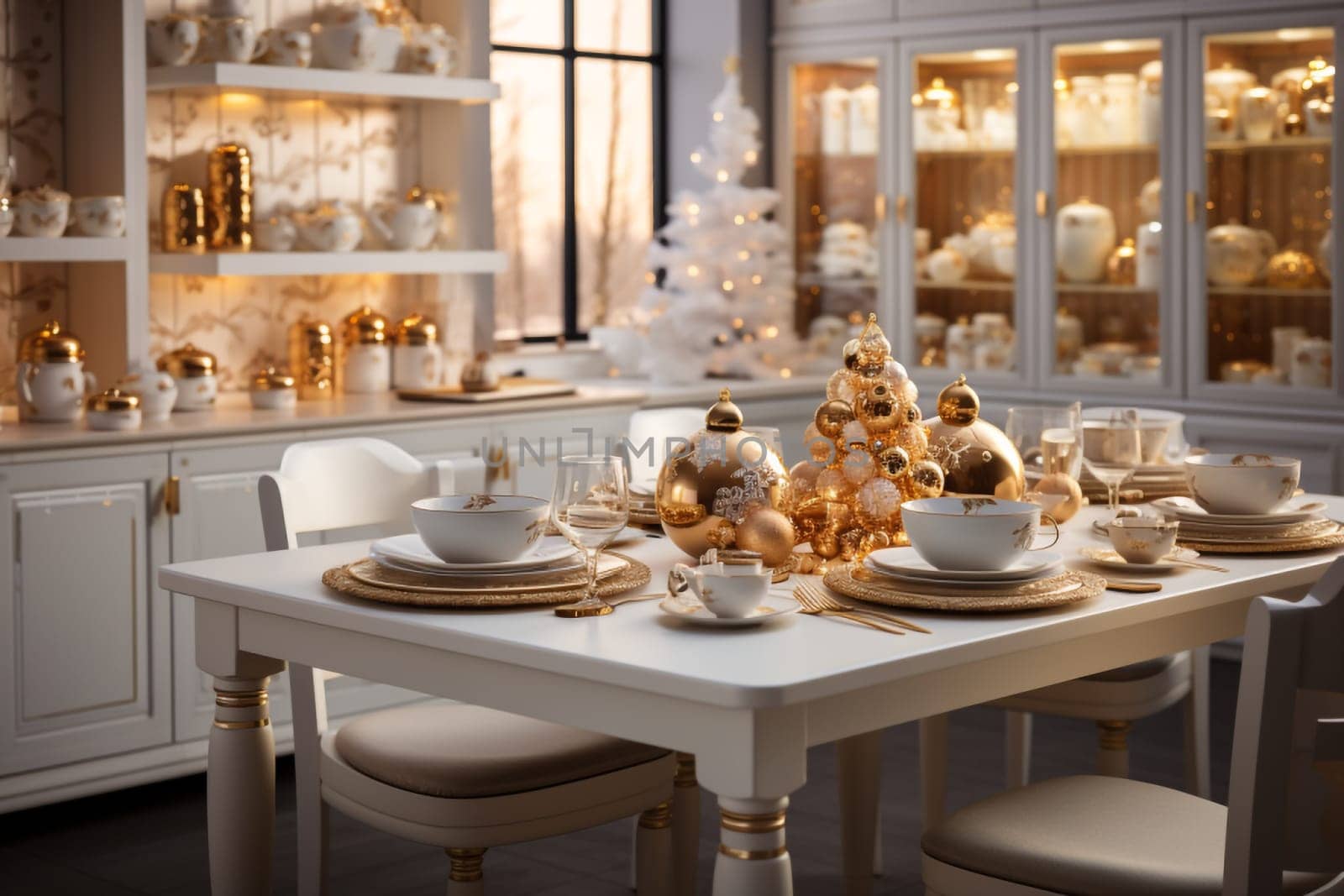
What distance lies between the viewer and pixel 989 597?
6.03 feet

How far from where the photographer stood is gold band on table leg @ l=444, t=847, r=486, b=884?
2160 millimetres

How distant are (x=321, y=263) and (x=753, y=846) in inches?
105

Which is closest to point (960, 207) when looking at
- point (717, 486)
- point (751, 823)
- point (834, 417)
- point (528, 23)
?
point (528, 23)

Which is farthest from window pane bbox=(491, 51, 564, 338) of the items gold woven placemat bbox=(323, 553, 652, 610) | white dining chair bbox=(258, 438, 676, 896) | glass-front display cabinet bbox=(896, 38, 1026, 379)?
gold woven placemat bbox=(323, 553, 652, 610)

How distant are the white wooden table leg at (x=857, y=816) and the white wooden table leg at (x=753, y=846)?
1188 mm

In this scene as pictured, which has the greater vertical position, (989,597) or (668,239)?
(668,239)

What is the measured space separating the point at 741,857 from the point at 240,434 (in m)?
2.22

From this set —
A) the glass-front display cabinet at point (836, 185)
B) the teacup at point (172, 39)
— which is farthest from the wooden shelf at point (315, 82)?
the glass-front display cabinet at point (836, 185)

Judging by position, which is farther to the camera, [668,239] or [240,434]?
[668,239]

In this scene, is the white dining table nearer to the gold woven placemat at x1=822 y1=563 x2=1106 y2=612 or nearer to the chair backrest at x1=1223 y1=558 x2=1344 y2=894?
the gold woven placemat at x1=822 y1=563 x2=1106 y2=612

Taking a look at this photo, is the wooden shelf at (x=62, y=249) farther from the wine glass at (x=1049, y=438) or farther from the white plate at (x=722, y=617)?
the white plate at (x=722, y=617)

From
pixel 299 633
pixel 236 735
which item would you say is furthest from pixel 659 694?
pixel 236 735

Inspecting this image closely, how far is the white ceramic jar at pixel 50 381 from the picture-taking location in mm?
A: 3508

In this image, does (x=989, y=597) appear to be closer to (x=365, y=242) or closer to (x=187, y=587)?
(x=187, y=587)
